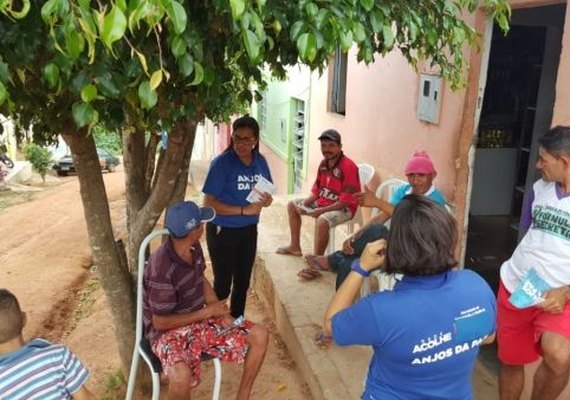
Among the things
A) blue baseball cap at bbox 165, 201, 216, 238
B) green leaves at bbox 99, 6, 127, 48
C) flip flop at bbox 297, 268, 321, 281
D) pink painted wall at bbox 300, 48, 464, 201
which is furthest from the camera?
flip flop at bbox 297, 268, 321, 281

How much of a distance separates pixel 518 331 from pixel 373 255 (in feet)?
3.99

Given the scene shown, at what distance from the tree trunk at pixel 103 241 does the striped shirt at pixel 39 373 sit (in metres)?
1.14

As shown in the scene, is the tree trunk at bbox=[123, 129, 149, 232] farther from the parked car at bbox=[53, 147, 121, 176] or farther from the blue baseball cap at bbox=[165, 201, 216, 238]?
the parked car at bbox=[53, 147, 121, 176]

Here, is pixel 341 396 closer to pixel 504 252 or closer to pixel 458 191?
pixel 458 191

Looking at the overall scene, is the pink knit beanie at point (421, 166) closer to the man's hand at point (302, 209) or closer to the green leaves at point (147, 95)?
the man's hand at point (302, 209)

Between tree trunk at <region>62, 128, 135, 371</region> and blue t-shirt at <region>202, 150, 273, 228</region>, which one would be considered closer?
tree trunk at <region>62, 128, 135, 371</region>

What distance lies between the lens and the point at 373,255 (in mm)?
1901

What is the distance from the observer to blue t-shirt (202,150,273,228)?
375cm

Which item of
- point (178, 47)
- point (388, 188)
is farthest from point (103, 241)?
point (388, 188)

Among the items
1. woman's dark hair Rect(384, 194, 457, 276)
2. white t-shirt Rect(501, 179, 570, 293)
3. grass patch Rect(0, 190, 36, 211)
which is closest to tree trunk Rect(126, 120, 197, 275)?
woman's dark hair Rect(384, 194, 457, 276)

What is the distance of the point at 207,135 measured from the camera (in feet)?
80.0

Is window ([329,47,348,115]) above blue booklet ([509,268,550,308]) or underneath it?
above

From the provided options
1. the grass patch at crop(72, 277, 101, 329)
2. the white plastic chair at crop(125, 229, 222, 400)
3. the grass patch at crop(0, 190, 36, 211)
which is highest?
the white plastic chair at crop(125, 229, 222, 400)

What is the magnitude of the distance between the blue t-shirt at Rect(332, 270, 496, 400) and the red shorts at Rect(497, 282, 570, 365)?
84 centimetres
